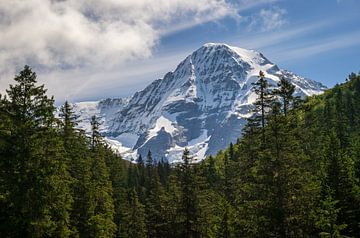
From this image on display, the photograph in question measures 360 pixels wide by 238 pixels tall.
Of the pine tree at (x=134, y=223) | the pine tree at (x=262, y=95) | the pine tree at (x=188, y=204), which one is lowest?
the pine tree at (x=134, y=223)

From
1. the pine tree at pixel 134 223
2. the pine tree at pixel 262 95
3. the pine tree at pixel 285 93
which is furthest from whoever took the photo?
the pine tree at pixel 134 223

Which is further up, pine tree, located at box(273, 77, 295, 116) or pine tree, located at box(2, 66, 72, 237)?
pine tree, located at box(273, 77, 295, 116)

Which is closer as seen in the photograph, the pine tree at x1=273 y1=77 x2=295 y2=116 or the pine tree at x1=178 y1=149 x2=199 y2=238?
the pine tree at x1=273 y1=77 x2=295 y2=116

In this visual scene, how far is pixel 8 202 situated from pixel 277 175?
1589 centimetres

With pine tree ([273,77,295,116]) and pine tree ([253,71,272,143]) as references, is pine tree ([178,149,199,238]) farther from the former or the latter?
pine tree ([273,77,295,116])

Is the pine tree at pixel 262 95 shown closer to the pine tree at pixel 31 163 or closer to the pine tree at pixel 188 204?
the pine tree at pixel 188 204

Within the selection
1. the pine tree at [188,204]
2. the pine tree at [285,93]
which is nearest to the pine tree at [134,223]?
the pine tree at [188,204]

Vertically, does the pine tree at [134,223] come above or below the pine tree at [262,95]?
below

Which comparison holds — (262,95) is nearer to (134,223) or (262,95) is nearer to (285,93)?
(285,93)

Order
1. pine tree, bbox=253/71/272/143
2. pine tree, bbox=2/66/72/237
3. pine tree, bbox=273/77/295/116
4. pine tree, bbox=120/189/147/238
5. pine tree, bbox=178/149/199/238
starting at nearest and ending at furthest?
pine tree, bbox=2/66/72/237
pine tree, bbox=253/71/272/143
pine tree, bbox=273/77/295/116
pine tree, bbox=178/149/199/238
pine tree, bbox=120/189/147/238

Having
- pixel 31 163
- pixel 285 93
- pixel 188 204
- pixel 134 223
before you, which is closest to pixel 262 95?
pixel 285 93

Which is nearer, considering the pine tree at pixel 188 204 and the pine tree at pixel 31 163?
the pine tree at pixel 31 163

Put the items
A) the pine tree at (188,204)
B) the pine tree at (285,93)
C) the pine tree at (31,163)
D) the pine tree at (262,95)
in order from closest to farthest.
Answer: the pine tree at (31,163) → the pine tree at (262,95) → the pine tree at (285,93) → the pine tree at (188,204)

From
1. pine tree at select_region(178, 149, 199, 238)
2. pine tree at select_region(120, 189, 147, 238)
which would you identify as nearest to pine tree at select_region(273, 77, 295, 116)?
pine tree at select_region(178, 149, 199, 238)
